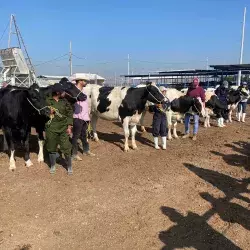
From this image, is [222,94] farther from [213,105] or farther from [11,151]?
[11,151]

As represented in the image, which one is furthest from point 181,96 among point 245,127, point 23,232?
point 23,232

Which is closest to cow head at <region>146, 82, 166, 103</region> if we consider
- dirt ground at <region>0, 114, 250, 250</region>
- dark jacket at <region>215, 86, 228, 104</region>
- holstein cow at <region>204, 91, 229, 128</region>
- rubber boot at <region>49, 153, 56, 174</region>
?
dirt ground at <region>0, 114, 250, 250</region>

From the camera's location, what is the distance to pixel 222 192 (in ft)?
23.0

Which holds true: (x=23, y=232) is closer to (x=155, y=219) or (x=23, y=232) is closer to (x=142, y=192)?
(x=155, y=219)

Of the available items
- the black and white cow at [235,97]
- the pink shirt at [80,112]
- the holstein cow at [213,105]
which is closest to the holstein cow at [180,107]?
the holstein cow at [213,105]

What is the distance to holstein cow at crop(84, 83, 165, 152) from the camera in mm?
10672

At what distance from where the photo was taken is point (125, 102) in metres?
10.7

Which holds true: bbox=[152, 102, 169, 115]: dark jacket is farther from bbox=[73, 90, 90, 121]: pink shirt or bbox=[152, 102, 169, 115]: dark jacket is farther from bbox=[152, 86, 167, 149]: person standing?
bbox=[73, 90, 90, 121]: pink shirt

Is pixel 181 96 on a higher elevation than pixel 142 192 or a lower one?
higher

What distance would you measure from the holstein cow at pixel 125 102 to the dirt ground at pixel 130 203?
1154mm

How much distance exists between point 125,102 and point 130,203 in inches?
189

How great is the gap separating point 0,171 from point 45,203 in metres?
2.30

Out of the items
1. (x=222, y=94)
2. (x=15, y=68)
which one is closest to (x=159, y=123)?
(x=222, y=94)

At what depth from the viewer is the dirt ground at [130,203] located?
5098mm
